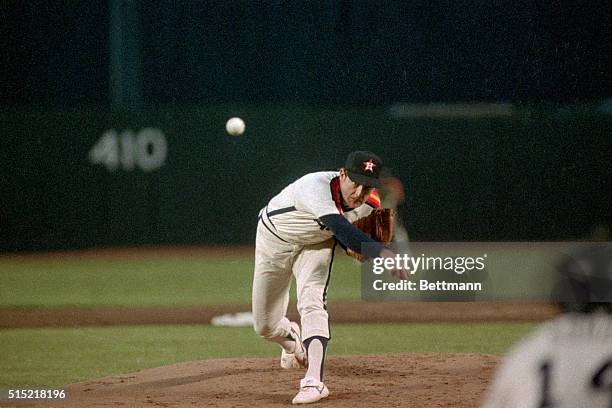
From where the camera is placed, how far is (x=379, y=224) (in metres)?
5.98

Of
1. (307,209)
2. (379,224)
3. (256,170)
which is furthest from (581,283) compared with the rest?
(256,170)

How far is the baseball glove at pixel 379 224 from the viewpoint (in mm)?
5965

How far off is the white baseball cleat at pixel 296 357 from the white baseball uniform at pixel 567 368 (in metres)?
4.14

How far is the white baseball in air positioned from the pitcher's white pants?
10.5m

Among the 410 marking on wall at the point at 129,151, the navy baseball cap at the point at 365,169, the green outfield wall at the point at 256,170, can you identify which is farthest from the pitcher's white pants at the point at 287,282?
the 410 marking on wall at the point at 129,151

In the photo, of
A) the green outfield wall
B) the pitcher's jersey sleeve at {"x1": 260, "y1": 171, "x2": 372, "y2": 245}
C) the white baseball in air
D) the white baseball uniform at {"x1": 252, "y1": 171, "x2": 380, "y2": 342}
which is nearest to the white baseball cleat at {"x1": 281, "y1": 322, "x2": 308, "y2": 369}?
the white baseball uniform at {"x1": 252, "y1": 171, "x2": 380, "y2": 342}

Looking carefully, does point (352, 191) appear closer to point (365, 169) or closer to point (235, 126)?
point (365, 169)

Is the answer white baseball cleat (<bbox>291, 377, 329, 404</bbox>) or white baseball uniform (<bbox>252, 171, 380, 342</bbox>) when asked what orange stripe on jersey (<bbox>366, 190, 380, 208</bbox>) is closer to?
white baseball uniform (<bbox>252, 171, 380, 342</bbox>)

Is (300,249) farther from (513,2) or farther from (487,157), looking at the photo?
(513,2)

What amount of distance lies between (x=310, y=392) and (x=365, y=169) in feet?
4.34

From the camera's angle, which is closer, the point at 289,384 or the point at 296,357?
the point at 289,384

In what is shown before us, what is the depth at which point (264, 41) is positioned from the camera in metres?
24.0

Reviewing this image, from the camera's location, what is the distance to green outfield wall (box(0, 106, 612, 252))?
16500mm

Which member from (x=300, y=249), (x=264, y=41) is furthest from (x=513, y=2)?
(x=300, y=249)
